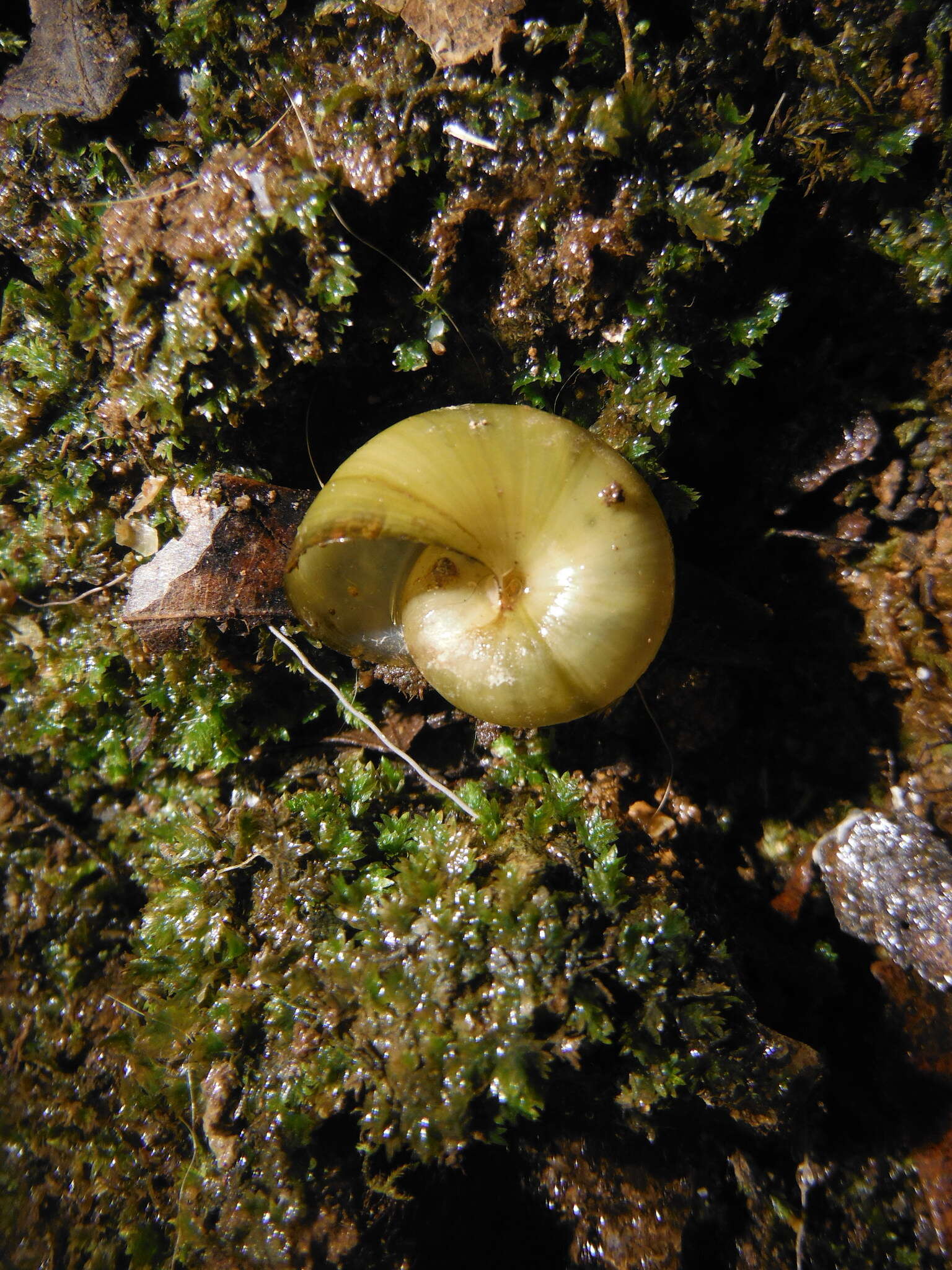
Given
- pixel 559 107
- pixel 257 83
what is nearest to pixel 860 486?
pixel 559 107

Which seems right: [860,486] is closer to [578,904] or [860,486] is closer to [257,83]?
[578,904]

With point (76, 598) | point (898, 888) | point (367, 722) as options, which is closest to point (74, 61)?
point (76, 598)

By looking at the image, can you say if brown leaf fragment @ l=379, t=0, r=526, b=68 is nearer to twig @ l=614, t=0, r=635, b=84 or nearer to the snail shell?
twig @ l=614, t=0, r=635, b=84

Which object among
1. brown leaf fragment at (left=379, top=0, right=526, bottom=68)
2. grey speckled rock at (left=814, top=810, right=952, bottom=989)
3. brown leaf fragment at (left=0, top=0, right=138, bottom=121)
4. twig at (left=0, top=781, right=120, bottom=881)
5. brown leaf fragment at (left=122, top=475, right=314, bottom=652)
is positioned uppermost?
brown leaf fragment at (left=379, top=0, right=526, bottom=68)

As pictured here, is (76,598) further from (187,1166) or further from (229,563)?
(187,1166)

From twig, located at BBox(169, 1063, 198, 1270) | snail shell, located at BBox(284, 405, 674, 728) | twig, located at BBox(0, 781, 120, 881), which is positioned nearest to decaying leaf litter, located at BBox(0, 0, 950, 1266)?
twig, located at BBox(169, 1063, 198, 1270)

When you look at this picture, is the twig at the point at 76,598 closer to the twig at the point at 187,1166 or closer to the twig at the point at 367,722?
the twig at the point at 367,722
